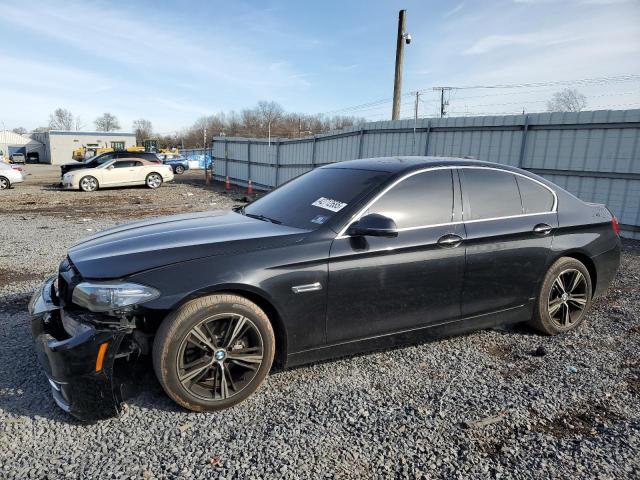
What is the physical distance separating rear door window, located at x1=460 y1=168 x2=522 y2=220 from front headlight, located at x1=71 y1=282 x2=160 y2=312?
247cm

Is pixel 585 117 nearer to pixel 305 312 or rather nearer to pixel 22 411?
pixel 305 312

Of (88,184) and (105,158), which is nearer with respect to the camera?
(88,184)

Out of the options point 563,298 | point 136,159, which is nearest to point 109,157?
point 136,159

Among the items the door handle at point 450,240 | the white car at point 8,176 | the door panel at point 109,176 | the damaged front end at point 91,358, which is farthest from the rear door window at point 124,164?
the door handle at point 450,240

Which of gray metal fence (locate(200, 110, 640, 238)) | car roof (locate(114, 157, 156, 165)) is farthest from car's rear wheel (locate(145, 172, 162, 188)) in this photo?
gray metal fence (locate(200, 110, 640, 238))

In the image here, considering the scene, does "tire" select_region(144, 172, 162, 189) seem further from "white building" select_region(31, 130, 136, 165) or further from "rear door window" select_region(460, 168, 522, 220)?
"white building" select_region(31, 130, 136, 165)

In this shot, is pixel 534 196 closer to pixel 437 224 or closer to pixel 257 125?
pixel 437 224

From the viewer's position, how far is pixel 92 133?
62469 mm

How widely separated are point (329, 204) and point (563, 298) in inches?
95.4

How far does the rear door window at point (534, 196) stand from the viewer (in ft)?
12.5

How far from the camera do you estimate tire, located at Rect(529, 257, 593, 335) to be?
12.6ft

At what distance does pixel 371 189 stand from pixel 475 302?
127cm

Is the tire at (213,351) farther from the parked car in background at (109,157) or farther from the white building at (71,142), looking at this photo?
the white building at (71,142)

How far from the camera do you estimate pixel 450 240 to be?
10.9 feet
